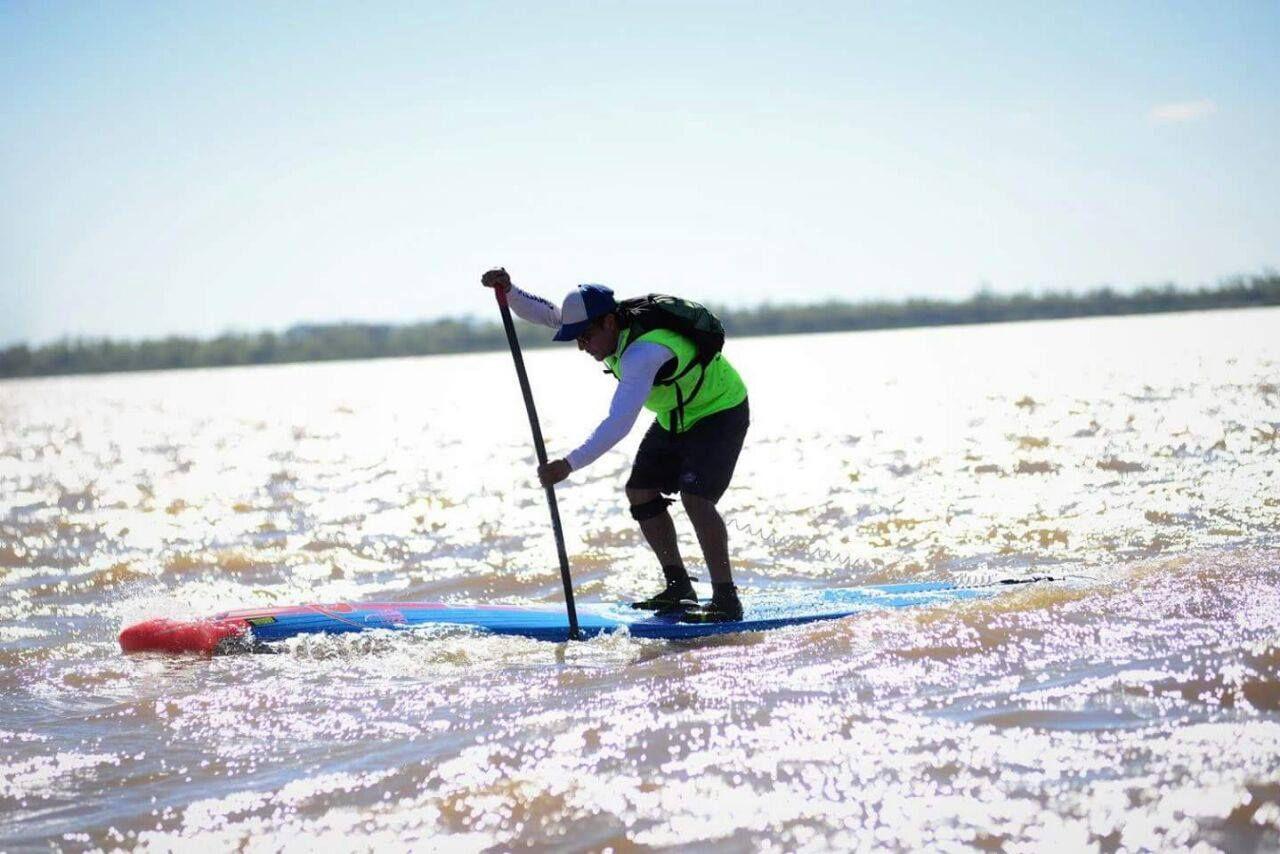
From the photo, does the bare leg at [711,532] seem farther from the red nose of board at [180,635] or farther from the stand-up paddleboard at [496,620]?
the red nose of board at [180,635]

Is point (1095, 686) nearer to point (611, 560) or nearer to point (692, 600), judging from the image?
point (692, 600)

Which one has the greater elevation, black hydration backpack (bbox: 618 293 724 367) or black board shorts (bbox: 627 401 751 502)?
black hydration backpack (bbox: 618 293 724 367)

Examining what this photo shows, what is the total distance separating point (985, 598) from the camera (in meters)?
7.34

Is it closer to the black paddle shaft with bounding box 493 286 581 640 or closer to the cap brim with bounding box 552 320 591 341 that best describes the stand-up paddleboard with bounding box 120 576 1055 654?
the black paddle shaft with bounding box 493 286 581 640

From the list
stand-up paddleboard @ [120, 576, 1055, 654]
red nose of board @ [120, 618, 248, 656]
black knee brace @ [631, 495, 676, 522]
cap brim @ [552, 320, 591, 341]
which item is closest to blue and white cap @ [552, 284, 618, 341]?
cap brim @ [552, 320, 591, 341]

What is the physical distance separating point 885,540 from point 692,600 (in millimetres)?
3908

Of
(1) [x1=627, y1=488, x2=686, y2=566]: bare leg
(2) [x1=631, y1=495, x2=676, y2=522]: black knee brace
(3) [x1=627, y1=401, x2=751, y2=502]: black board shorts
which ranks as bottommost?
(1) [x1=627, y1=488, x2=686, y2=566]: bare leg

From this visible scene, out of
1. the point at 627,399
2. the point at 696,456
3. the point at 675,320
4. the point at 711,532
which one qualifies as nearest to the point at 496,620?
the point at 711,532

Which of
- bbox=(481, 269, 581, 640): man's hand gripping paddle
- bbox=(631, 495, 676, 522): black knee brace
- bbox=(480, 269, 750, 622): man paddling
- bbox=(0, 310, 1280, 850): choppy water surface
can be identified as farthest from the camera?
bbox=(631, 495, 676, 522): black knee brace

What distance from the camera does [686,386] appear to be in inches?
281

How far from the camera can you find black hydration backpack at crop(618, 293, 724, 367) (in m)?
6.95

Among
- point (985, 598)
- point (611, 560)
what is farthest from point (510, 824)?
point (611, 560)

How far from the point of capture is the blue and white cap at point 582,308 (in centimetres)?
689

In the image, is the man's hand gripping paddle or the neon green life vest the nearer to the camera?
the neon green life vest
